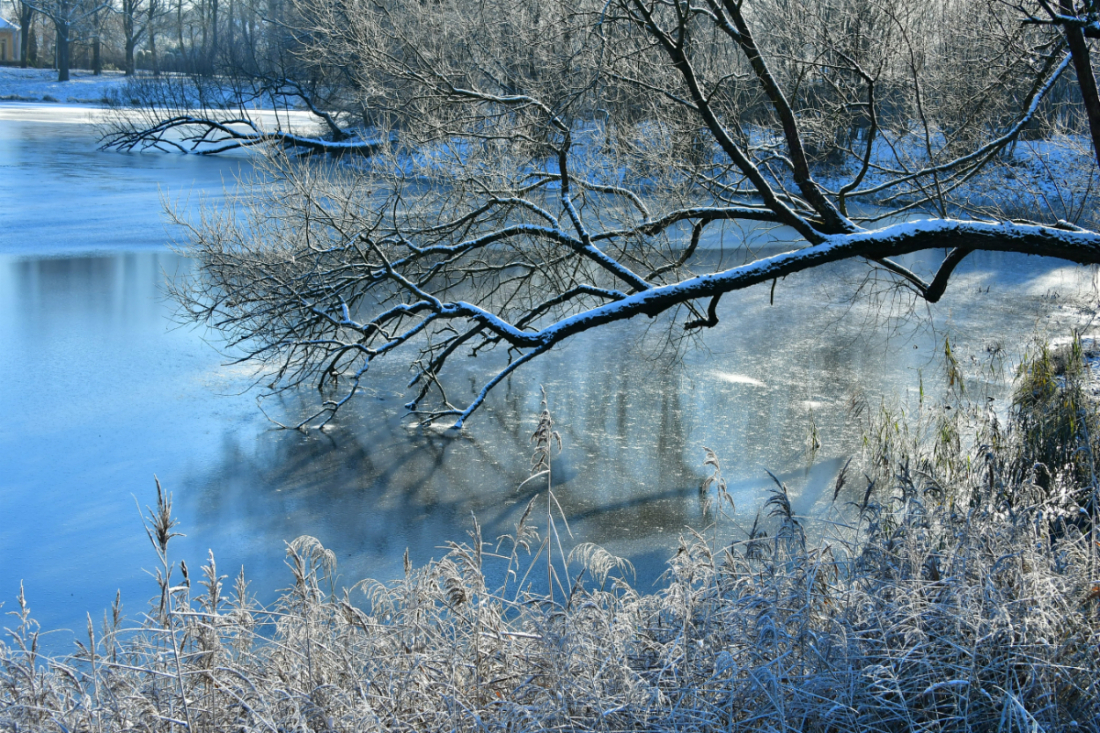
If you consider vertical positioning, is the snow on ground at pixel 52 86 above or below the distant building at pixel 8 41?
below

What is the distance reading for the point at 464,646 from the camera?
314cm

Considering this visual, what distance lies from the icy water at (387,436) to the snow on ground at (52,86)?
102 ft

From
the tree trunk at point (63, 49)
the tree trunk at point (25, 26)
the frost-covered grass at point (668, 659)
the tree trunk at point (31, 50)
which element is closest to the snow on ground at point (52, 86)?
the tree trunk at point (63, 49)

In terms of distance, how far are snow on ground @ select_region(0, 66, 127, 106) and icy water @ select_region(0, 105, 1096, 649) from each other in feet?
102

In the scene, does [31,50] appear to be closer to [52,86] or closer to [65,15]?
[65,15]

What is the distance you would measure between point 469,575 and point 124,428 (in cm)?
462

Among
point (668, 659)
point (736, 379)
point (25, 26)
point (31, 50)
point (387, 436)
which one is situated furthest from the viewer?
point (31, 50)

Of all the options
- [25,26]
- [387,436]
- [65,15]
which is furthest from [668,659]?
[25,26]

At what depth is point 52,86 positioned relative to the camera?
41875 mm

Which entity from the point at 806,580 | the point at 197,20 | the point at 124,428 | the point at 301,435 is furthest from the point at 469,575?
the point at 197,20

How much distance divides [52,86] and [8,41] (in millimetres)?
18647

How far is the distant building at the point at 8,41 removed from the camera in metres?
54.7

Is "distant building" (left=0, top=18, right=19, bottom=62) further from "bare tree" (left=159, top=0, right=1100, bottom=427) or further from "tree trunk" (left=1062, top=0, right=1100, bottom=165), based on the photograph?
"tree trunk" (left=1062, top=0, right=1100, bottom=165)

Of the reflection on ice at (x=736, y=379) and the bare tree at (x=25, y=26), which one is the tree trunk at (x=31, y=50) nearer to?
the bare tree at (x=25, y=26)
